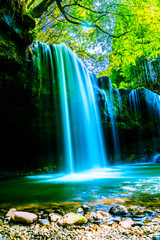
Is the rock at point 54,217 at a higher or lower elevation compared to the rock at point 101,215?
higher

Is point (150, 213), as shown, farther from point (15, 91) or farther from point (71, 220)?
point (15, 91)

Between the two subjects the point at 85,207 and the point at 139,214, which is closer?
the point at 139,214

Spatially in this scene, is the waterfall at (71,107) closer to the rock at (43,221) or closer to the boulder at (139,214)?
the rock at (43,221)

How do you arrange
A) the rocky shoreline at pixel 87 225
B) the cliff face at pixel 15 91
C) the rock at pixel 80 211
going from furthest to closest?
the cliff face at pixel 15 91
the rock at pixel 80 211
the rocky shoreline at pixel 87 225

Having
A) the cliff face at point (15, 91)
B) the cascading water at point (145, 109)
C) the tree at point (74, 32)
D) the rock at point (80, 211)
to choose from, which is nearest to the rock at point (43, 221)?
the rock at point (80, 211)

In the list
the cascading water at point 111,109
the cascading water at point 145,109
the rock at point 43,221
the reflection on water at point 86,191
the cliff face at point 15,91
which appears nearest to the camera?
the rock at point 43,221

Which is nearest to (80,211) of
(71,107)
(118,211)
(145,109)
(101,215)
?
(101,215)

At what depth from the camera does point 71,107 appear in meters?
7.45

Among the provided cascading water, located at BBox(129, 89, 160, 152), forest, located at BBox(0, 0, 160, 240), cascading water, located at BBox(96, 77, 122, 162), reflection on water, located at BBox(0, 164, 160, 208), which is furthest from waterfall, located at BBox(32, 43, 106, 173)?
cascading water, located at BBox(129, 89, 160, 152)

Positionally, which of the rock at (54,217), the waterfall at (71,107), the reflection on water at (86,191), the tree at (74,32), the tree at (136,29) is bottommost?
the reflection on water at (86,191)

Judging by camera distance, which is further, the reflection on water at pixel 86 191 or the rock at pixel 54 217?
the reflection on water at pixel 86 191

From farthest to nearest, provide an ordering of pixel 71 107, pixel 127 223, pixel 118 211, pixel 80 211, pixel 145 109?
pixel 145 109
pixel 71 107
pixel 80 211
pixel 118 211
pixel 127 223

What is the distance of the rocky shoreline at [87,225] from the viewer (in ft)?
4.28

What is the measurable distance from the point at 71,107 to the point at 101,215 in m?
6.06
